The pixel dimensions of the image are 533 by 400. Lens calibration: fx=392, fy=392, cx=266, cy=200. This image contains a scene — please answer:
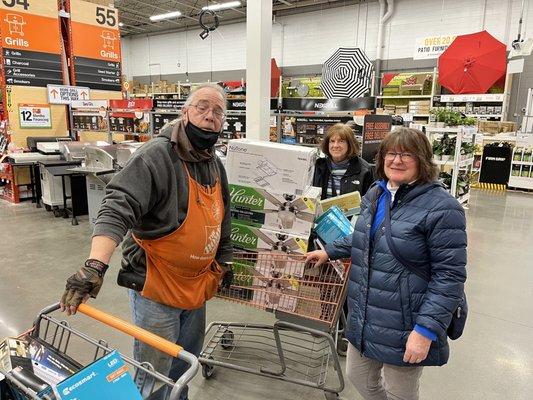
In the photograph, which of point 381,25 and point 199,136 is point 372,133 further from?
point 381,25

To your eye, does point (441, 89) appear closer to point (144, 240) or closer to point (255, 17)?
point (255, 17)

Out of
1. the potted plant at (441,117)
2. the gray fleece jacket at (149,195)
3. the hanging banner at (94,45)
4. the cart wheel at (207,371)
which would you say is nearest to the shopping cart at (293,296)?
the cart wheel at (207,371)

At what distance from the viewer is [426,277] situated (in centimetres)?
151

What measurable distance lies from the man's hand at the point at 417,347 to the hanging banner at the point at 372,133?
2.89m

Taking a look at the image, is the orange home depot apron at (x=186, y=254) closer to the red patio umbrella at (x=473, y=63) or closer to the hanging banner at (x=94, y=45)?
the hanging banner at (x=94, y=45)

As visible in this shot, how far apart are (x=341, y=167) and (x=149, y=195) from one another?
2.07 m

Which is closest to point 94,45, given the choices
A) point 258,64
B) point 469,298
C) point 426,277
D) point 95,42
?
point 95,42

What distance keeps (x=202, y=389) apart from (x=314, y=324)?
92 centimetres

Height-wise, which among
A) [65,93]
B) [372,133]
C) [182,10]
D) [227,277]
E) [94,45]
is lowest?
[227,277]

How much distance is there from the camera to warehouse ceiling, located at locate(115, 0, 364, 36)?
13875mm

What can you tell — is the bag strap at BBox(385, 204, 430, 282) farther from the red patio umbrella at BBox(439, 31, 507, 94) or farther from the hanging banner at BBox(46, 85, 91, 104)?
the red patio umbrella at BBox(439, 31, 507, 94)

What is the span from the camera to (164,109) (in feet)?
21.8

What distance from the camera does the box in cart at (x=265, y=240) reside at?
208 centimetres

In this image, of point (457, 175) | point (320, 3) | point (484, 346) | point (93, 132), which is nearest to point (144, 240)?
point (484, 346)
